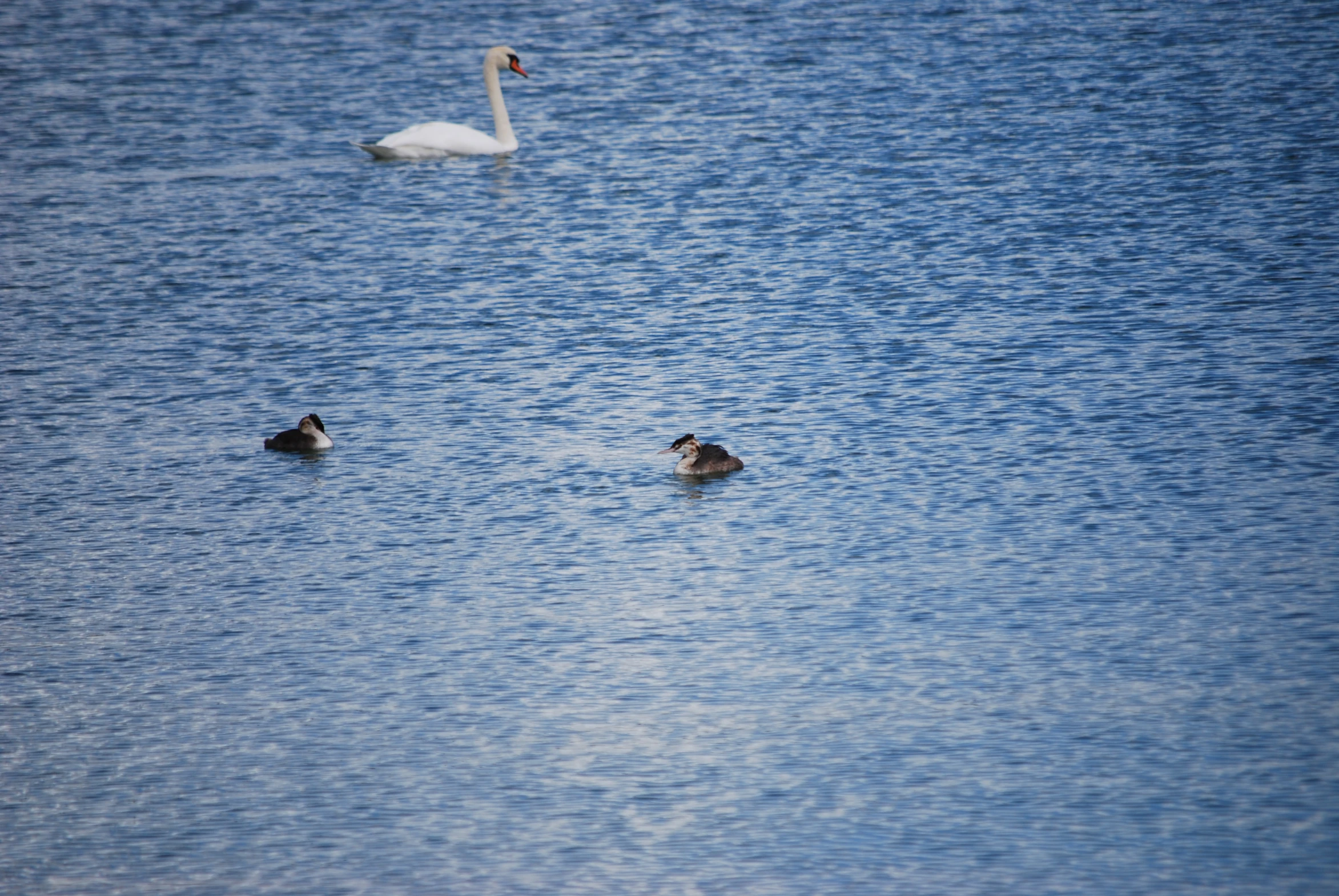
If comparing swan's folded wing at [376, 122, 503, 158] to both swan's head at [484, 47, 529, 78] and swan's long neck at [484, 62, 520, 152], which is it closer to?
swan's long neck at [484, 62, 520, 152]

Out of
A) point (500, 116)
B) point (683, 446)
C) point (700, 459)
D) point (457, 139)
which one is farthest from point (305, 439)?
point (500, 116)

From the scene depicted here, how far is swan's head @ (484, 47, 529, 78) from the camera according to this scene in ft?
86.0

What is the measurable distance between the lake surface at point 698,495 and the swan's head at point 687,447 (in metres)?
0.25

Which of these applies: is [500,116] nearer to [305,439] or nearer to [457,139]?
[457,139]

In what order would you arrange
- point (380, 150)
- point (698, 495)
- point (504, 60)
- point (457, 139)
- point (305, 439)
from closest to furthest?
point (698, 495)
point (305, 439)
point (380, 150)
point (457, 139)
point (504, 60)

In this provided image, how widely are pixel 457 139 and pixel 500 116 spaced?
2.83ft

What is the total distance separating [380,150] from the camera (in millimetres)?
25000

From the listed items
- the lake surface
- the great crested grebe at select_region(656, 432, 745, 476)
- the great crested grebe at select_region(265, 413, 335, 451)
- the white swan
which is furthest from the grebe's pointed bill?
the white swan

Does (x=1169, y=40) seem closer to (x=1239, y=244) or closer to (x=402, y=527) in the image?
(x=1239, y=244)

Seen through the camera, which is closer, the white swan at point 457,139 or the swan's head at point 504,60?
the white swan at point 457,139


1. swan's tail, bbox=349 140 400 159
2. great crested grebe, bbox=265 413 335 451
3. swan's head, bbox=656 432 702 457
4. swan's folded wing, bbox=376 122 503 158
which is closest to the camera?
swan's head, bbox=656 432 702 457

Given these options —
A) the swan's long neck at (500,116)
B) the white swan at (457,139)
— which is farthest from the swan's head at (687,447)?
the swan's long neck at (500,116)

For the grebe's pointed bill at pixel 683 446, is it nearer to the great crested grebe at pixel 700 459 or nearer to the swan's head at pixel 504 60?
the great crested grebe at pixel 700 459

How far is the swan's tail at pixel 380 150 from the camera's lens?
24734 millimetres
